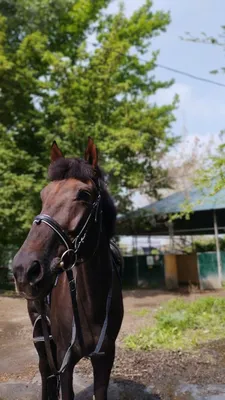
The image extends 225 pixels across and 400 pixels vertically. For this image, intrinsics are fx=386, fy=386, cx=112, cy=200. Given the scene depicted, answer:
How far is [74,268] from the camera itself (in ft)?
9.79

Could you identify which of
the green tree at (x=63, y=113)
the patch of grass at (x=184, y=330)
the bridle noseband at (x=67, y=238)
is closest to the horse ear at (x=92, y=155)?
the bridle noseband at (x=67, y=238)

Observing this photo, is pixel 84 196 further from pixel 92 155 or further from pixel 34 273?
pixel 34 273

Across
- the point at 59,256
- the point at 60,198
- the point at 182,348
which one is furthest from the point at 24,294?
the point at 182,348

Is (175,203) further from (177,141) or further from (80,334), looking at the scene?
(80,334)

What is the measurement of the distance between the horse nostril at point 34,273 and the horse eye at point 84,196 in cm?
54

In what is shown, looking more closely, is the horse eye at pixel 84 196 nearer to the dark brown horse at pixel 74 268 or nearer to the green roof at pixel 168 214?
the dark brown horse at pixel 74 268

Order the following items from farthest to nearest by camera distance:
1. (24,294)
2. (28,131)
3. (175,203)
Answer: (175,203)
(28,131)
(24,294)

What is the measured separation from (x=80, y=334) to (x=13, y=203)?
10.5 m

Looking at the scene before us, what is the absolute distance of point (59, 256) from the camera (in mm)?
2285

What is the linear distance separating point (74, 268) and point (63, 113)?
1119 cm

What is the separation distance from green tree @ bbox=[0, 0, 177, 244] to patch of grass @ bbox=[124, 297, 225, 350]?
6070mm

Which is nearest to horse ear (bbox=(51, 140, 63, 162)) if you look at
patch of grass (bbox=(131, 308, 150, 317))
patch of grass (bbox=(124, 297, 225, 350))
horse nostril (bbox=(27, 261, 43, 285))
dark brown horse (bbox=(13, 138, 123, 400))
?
dark brown horse (bbox=(13, 138, 123, 400))

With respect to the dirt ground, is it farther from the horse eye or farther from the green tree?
the green tree

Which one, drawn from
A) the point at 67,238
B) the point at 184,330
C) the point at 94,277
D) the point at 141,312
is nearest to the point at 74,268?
the point at 94,277
